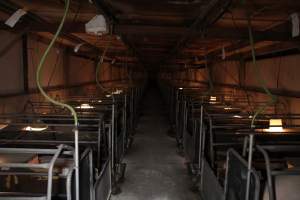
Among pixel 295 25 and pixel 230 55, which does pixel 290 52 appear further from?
pixel 230 55

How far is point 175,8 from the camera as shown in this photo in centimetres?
296

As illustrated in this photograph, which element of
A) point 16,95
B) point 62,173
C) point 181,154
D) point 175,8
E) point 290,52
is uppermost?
point 175,8

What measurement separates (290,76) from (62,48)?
167 inches

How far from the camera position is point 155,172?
160 inches

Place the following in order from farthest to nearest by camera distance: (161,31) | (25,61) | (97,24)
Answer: (25,61) < (161,31) < (97,24)

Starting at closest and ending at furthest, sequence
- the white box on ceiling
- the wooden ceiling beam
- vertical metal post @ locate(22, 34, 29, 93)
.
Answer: the white box on ceiling → the wooden ceiling beam → vertical metal post @ locate(22, 34, 29, 93)

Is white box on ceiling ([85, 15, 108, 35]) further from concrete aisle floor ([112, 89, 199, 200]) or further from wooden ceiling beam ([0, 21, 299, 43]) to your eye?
concrete aisle floor ([112, 89, 199, 200])

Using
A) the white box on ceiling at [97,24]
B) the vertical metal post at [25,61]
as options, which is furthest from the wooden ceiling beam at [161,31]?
the vertical metal post at [25,61]

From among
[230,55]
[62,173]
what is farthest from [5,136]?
[230,55]

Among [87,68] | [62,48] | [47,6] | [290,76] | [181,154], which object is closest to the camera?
[47,6]

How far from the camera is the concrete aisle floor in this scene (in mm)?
3352

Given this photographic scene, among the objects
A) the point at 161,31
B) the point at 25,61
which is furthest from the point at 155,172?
the point at 25,61

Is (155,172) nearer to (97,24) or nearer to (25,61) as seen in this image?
(97,24)

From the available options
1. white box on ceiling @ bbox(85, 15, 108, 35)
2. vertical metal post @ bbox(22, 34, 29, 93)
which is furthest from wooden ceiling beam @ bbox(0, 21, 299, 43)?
vertical metal post @ bbox(22, 34, 29, 93)
